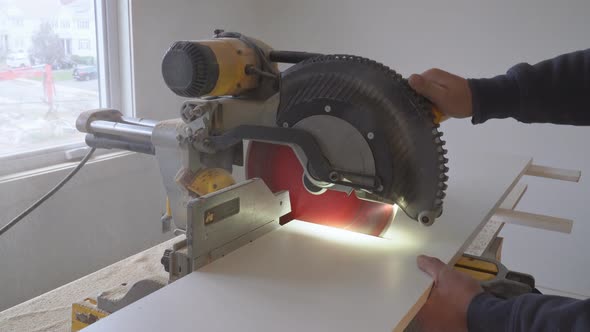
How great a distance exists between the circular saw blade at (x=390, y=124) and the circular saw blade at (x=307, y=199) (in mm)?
234

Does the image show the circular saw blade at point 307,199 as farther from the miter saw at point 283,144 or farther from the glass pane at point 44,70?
the glass pane at point 44,70

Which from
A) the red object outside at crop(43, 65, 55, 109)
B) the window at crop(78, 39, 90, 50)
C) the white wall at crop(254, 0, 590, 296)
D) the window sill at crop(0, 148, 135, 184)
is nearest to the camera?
the window sill at crop(0, 148, 135, 184)

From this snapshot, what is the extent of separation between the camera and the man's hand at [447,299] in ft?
3.30

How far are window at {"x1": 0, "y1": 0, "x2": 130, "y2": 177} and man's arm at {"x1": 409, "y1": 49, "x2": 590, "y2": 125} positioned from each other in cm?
175

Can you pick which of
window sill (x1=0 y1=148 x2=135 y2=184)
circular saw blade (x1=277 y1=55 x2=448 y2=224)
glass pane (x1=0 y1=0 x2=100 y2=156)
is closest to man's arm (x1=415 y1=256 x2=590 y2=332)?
circular saw blade (x1=277 y1=55 x2=448 y2=224)

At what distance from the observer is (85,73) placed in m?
2.44

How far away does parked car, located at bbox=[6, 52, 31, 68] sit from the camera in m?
2.11

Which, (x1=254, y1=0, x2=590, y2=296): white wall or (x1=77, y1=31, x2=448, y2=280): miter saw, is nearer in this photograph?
(x1=77, y1=31, x2=448, y2=280): miter saw

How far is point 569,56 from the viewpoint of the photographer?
1.23 meters

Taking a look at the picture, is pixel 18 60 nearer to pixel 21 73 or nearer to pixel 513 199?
pixel 21 73

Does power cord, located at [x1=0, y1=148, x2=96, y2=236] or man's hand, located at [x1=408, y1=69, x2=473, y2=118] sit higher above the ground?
man's hand, located at [x1=408, y1=69, x2=473, y2=118]

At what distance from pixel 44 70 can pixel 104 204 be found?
0.63 meters

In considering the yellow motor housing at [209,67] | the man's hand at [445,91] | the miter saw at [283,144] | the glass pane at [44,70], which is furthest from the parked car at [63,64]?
the man's hand at [445,91]

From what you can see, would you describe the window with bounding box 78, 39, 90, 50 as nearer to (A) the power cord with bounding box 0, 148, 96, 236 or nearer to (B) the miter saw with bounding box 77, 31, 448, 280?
(A) the power cord with bounding box 0, 148, 96, 236
